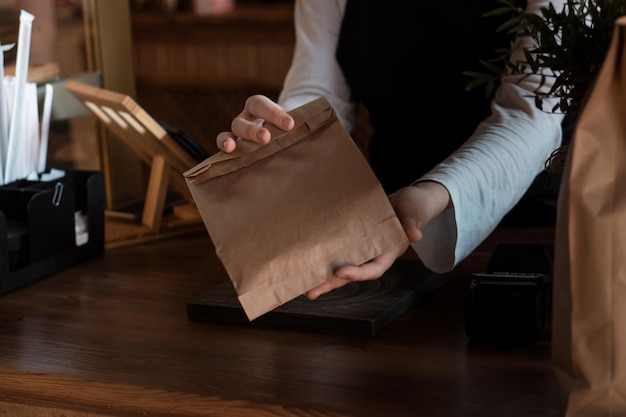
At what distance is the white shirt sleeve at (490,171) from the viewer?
1.22 m

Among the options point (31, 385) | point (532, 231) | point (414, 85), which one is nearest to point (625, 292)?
point (31, 385)

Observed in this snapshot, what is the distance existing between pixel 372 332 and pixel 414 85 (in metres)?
0.77

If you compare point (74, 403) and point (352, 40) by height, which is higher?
point (352, 40)

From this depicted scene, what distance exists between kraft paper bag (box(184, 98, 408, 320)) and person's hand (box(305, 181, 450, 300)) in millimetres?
45

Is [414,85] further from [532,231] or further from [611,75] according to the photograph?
[611,75]

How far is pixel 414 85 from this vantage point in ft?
5.74

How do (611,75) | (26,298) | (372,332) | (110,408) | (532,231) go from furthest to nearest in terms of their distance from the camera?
(532,231) → (26,298) → (372,332) → (110,408) → (611,75)

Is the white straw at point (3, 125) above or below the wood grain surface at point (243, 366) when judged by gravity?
above

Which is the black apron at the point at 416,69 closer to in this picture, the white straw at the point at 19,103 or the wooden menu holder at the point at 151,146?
the wooden menu holder at the point at 151,146

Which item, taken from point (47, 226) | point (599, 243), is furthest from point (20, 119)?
point (599, 243)

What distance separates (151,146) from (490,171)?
605mm

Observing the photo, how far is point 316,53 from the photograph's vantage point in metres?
1.76

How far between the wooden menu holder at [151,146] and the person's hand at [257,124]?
1.33ft

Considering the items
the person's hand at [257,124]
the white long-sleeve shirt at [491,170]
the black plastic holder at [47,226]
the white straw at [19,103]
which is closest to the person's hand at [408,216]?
the white long-sleeve shirt at [491,170]
